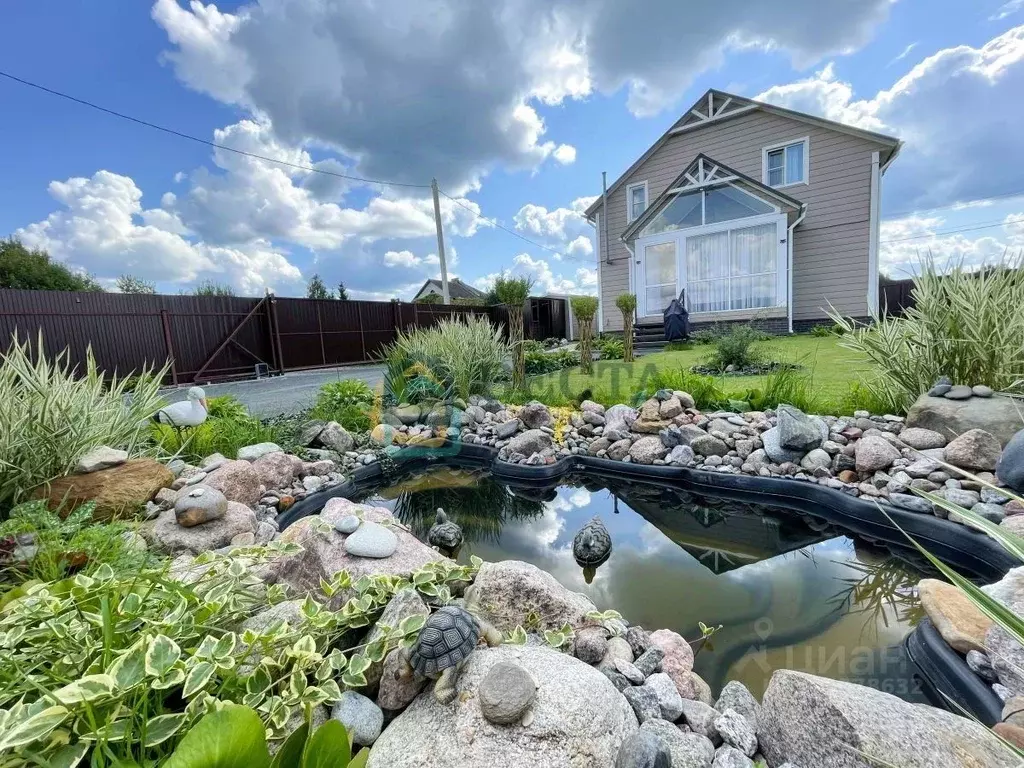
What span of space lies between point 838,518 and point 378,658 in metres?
3.03

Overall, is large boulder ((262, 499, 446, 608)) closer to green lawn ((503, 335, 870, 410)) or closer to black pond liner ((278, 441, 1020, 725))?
black pond liner ((278, 441, 1020, 725))

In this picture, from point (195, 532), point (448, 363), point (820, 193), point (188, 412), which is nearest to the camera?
point (195, 532)

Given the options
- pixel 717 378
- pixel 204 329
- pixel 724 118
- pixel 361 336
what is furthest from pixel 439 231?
pixel 717 378

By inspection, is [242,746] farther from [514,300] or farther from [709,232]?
[709,232]

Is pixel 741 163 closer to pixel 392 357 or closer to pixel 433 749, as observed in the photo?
pixel 392 357

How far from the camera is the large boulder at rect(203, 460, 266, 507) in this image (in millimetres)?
2674

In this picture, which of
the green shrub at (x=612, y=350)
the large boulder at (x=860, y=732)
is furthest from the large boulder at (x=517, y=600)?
the green shrub at (x=612, y=350)

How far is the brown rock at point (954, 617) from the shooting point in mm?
1479

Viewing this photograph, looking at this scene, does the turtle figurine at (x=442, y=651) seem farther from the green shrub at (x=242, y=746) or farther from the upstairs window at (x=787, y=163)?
the upstairs window at (x=787, y=163)

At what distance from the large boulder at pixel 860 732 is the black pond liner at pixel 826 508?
0.09 metres

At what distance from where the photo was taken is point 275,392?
666cm

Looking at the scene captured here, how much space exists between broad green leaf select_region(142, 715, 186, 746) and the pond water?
5.22 feet

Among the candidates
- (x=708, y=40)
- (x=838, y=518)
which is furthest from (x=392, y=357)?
(x=708, y=40)

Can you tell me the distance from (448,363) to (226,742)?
15.7ft
